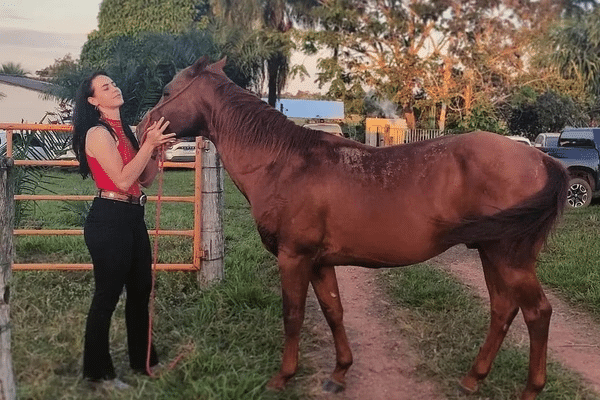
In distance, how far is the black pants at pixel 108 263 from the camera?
316cm

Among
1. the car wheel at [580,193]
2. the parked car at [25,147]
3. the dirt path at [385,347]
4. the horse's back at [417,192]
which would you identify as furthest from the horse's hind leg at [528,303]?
the car wheel at [580,193]

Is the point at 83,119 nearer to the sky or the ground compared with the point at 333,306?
nearer to the sky

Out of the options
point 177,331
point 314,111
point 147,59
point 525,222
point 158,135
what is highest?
point 147,59

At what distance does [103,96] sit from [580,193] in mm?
10780

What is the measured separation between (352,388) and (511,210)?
4.54 feet

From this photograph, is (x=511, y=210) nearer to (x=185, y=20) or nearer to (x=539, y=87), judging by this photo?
(x=539, y=87)

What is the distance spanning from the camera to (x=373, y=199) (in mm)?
3111

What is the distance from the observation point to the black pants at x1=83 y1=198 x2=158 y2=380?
316 cm

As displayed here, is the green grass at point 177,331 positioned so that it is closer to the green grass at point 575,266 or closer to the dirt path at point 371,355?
the dirt path at point 371,355

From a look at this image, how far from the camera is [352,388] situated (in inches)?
135

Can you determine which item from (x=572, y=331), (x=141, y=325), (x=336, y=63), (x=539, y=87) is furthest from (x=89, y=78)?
(x=539, y=87)

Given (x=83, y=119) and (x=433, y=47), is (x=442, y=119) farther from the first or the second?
(x=83, y=119)

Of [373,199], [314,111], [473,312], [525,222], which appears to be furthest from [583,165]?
[314,111]

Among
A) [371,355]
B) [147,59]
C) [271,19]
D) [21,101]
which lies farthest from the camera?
[271,19]
